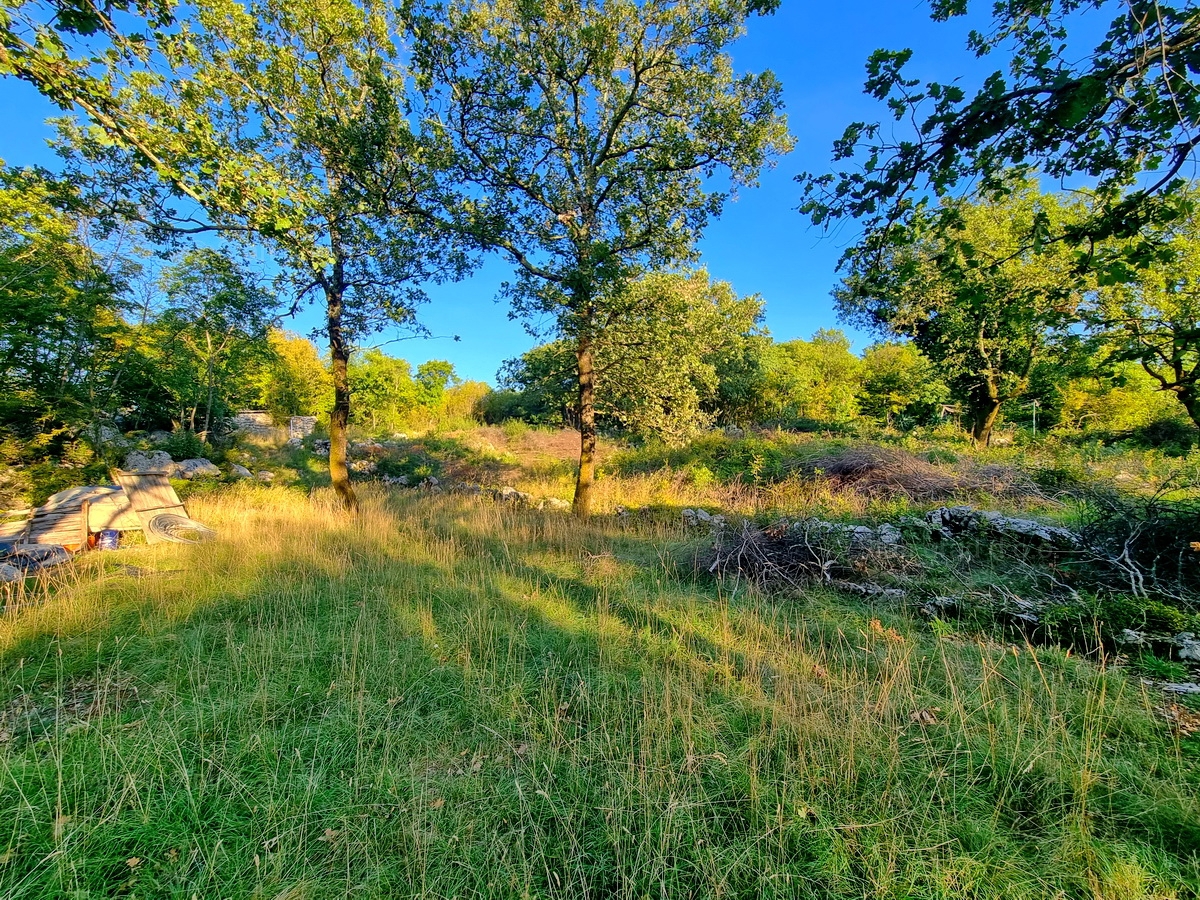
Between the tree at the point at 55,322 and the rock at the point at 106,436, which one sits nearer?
the tree at the point at 55,322

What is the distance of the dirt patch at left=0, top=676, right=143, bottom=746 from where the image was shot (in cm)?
252

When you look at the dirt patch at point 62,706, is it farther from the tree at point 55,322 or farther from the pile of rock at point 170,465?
the pile of rock at point 170,465

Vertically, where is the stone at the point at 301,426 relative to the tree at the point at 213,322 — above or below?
below

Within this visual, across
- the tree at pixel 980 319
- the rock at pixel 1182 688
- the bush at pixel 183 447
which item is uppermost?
the tree at pixel 980 319

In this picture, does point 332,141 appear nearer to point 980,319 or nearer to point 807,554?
point 807,554

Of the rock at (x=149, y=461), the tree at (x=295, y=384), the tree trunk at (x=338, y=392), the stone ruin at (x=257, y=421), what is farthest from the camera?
the tree at (x=295, y=384)

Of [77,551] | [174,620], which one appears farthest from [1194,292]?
[77,551]

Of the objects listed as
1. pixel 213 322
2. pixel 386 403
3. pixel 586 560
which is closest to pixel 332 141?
pixel 213 322

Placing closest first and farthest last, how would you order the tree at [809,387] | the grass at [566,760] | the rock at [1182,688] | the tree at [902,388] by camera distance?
the grass at [566,760] < the rock at [1182,688] < the tree at [902,388] < the tree at [809,387]

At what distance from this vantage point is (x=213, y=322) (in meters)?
7.66

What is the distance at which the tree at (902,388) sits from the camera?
16.4m

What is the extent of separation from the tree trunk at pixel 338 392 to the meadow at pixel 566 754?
3983 mm

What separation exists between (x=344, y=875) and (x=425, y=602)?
2889 millimetres

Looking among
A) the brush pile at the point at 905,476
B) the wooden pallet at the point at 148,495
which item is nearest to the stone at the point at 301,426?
the wooden pallet at the point at 148,495
